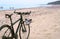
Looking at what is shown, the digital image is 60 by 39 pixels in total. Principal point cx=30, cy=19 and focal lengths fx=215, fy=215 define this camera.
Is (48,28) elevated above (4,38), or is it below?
below

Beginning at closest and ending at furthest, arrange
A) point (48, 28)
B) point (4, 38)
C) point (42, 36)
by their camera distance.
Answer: point (4, 38), point (42, 36), point (48, 28)

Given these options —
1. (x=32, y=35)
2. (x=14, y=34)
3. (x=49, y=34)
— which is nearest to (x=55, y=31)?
(x=49, y=34)

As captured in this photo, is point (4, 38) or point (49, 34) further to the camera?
point (49, 34)

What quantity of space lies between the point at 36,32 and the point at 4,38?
385cm

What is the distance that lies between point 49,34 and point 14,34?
322 cm

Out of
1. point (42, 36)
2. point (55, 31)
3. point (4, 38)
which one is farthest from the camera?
point (55, 31)

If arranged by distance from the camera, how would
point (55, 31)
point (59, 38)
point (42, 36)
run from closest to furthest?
1. point (59, 38)
2. point (42, 36)
3. point (55, 31)

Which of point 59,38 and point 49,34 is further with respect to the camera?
point 49,34

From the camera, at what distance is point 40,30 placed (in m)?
10.3

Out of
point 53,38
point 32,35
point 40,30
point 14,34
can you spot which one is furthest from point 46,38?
point 14,34

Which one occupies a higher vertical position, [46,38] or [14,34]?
[14,34]

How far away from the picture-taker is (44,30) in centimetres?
1030

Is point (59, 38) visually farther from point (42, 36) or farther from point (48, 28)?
point (48, 28)

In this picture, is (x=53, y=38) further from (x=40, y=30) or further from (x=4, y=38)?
(x=4, y=38)
